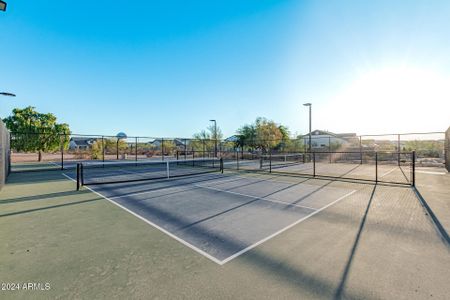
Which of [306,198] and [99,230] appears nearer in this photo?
[99,230]

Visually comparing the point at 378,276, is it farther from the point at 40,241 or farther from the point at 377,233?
the point at 40,241

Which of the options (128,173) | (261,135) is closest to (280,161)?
(261,135)

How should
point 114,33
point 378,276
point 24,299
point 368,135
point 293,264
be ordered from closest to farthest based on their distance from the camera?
point 24,299 → point 378,276 → point 293,264 → point 114,33 → point 368,135

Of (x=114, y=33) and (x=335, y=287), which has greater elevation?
(x=114, y=33)

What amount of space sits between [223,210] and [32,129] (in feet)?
101

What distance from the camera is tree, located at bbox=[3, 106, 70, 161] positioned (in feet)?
77.7

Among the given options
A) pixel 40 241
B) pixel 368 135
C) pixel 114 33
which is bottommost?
pixel 40 241

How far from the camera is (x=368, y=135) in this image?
18.5 m

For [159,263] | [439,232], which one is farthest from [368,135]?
[159,263]

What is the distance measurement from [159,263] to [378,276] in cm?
321

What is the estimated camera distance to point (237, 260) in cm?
331

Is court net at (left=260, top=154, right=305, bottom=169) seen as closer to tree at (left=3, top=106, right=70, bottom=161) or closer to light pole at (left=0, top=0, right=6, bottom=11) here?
light pole at (left=0, top=0, right=6, bottom=11)

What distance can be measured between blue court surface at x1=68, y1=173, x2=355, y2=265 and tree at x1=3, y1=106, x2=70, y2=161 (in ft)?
72.9

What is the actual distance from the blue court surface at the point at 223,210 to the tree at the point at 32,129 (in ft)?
72.9
